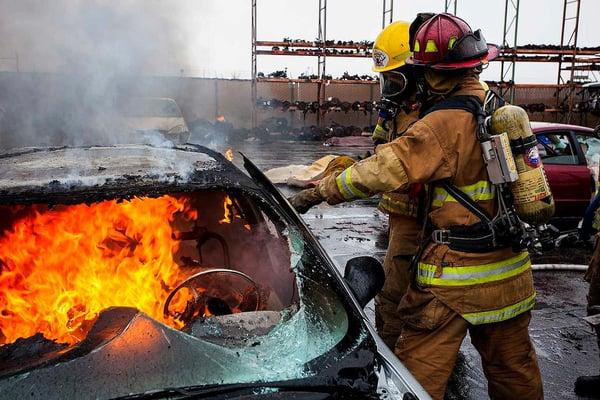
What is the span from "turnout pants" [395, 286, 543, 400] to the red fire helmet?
1.04m

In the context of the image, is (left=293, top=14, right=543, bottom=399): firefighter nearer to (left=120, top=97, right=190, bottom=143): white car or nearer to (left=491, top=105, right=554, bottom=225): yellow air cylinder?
(left=491, top=105, right=554, bottom=225): yellow air cylinder

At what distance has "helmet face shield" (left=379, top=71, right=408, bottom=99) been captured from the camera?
9.30 feet

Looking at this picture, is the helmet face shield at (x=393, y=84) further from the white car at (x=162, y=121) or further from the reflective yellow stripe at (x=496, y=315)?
the white car at (x=162, y=121)

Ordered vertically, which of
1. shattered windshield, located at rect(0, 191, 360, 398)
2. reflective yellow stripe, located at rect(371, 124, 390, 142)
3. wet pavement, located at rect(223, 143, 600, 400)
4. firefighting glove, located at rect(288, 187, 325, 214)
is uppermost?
reflective yellow stripe, located at rect(371, 124, 390, 142)

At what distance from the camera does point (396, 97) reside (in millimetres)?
2906

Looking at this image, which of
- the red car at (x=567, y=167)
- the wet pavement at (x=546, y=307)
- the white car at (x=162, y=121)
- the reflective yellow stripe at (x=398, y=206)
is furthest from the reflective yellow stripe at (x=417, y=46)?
the white car at (x=162, y=121)

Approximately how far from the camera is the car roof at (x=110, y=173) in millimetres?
1967

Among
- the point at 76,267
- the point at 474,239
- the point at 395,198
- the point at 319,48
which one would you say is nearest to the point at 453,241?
the point at 474,239

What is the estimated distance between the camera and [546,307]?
464 centimetres

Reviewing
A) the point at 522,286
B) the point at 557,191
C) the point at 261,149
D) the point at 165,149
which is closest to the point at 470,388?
the point at 522,286

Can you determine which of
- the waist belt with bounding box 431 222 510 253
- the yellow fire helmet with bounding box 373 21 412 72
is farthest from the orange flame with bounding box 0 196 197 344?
the yellow fire helmet with bounding box 373 21 412 72

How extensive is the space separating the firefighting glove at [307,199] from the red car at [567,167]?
5046 mm

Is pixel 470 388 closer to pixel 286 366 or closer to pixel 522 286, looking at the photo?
pixel 522 286

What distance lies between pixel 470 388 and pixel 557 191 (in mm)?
4209
